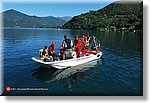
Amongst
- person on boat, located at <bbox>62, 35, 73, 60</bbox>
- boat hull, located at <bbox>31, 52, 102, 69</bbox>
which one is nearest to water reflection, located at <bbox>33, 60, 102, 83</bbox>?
boat hull, located at <bbox>31, 52, 102, 69</bbox>

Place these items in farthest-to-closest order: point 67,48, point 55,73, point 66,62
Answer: point 66,62 → point 67,48 → point 55,73

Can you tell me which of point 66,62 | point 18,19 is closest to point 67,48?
point 66,62

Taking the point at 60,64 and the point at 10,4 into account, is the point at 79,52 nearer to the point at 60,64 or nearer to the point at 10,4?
the point at 60,64

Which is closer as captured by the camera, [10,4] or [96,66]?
[10,4]

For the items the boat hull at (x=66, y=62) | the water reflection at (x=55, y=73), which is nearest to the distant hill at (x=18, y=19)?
the boat hull at (x=66, y=62)

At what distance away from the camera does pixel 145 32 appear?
6.19 meters

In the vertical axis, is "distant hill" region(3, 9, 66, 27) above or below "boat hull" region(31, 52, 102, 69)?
above

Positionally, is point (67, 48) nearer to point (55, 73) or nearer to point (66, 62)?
point (66, 62)

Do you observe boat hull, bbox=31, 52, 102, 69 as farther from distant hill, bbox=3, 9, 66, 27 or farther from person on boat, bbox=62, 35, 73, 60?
distant hill, bbox=3, 9, 66, 27

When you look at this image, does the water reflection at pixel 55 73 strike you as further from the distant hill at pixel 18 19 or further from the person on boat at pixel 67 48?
the distant hill at pixel 18 19

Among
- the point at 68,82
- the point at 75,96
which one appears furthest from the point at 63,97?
the point at 68,82

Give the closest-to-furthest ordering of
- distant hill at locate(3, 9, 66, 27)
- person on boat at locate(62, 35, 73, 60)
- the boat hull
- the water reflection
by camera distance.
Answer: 1. the water reflection
2. the boat hull
3. person on boat at locate(62, 35, 73, 60)
4. distant hill at locate(3, 9, 66, 27)

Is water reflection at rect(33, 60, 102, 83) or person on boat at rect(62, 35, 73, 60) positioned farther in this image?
person on boat at rect(62, 35, 73, 60)

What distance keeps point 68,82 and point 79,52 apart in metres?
3.09
